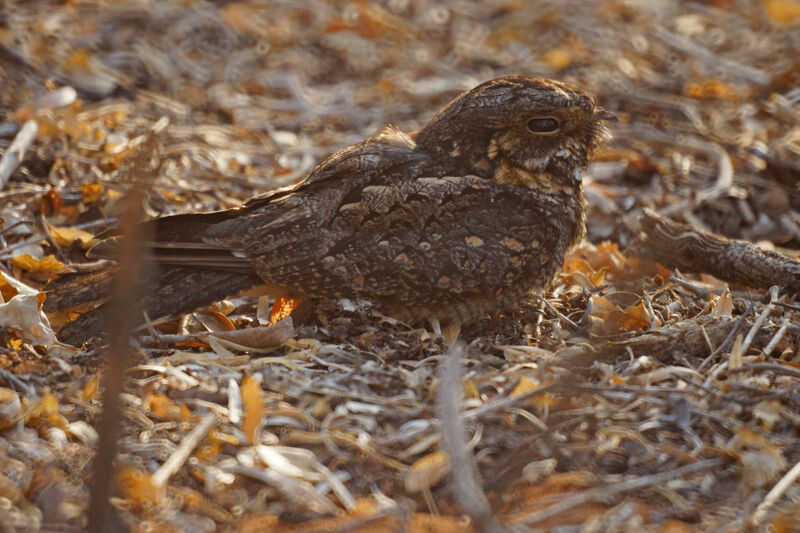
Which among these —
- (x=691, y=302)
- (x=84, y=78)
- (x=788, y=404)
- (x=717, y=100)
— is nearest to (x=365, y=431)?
(x=788, y=404)

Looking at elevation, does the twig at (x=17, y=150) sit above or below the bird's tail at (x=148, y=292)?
above

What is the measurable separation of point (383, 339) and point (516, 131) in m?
0.96

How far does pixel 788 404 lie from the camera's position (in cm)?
263

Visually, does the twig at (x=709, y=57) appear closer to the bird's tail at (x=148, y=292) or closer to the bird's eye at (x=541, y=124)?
the bird's eye at (x=541, y=124)

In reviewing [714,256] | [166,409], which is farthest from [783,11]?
[166,409]

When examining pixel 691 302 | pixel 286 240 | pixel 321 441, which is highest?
pixel 286 240

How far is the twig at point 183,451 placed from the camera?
7.36 ft

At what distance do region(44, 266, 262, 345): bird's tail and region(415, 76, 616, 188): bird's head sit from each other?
3.04 ft

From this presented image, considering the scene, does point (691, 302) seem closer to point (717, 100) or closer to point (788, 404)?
point (788, 404)

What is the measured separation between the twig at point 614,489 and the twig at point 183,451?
89cm

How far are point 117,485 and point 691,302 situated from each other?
2351 mm

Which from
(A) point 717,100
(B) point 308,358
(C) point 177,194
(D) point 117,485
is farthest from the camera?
(A) point 717,100

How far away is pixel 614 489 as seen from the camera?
2.28 metres

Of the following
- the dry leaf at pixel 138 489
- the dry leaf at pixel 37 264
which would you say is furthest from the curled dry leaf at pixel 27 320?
the dry leaf at pixel 138 489
